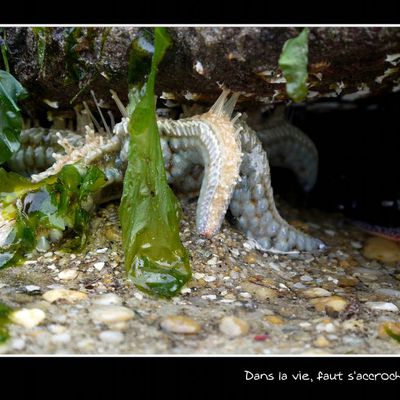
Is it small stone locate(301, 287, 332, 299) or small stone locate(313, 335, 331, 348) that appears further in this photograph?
small stone locate(301, 287, 332, 299)

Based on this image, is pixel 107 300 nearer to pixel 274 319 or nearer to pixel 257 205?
pixel 274 319

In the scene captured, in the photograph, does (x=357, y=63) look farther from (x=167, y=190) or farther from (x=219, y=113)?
(x=167, y=190)

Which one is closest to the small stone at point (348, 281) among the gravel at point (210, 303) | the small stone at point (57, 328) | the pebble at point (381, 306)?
the gravel at point (210, 303)

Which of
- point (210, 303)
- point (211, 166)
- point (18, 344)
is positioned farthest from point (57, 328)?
point (211, 166)

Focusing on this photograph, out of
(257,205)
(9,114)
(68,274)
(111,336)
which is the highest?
A: (9,114)

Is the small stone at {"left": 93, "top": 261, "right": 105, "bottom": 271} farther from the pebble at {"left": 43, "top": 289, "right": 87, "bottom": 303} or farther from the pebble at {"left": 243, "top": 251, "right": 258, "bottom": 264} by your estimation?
the pebble at {"left": 243, "top": 251, "right": 258, "bottom": 264}

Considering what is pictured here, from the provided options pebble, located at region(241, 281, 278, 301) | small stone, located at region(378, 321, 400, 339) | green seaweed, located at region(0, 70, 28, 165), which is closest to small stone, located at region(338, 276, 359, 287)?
pebble, located at region(241, 281, 278, 301)

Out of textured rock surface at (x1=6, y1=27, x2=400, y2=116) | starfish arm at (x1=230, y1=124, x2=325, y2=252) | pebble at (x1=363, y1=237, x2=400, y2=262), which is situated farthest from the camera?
pebble at (x1=363, y1=237, x2=400, y2=262)
